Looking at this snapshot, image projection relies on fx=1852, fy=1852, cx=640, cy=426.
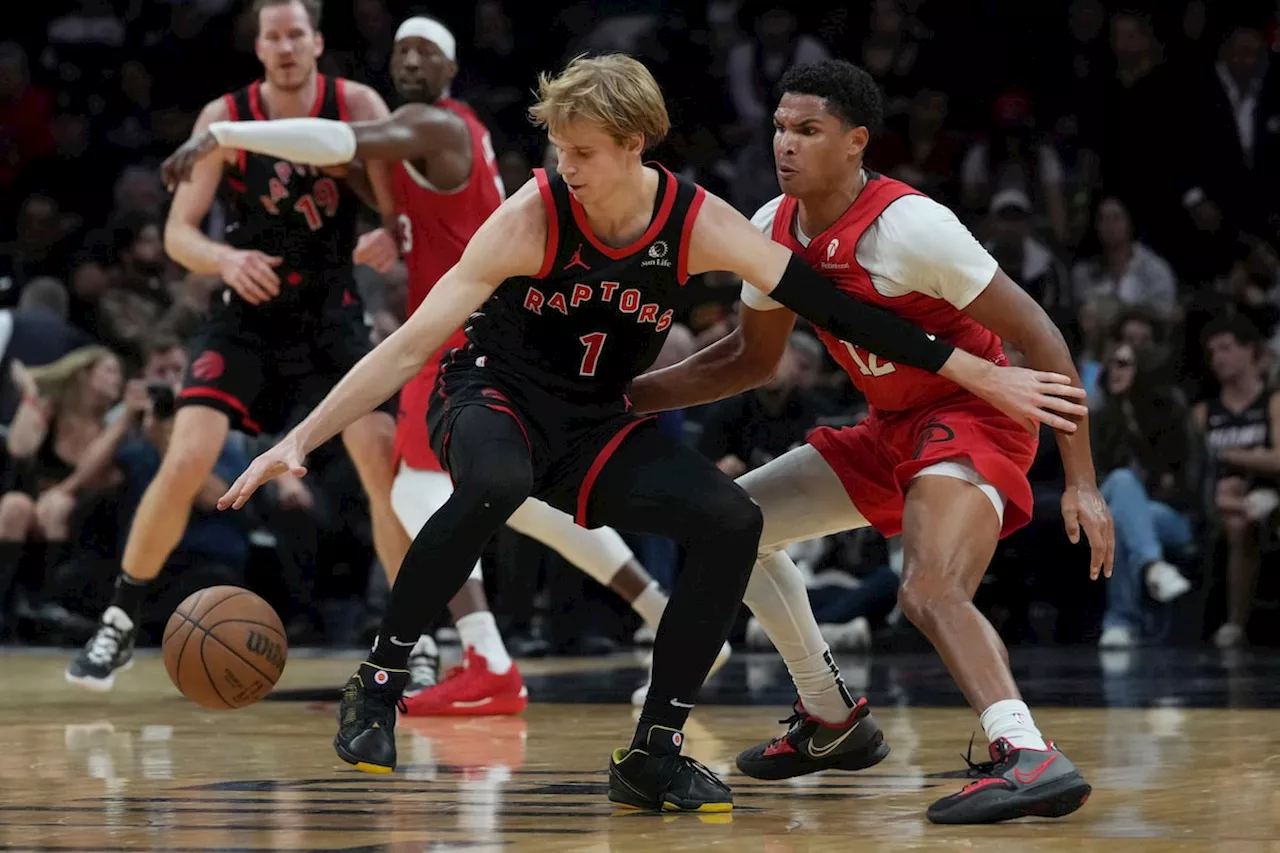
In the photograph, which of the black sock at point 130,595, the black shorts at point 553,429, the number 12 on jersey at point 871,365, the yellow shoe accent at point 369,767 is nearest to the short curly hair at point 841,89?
the number 12 on jersey at point 871,365

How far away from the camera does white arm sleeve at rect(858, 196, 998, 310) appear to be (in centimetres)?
411

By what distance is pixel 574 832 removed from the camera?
3574mm

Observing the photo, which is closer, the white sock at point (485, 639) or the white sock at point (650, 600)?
the white sock at point (485, 639)

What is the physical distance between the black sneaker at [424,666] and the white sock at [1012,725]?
9.75 feet

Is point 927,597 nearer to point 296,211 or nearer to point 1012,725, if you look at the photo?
point 1012,725

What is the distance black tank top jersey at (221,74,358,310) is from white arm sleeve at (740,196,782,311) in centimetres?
240

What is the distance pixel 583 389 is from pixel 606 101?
27.0 inches

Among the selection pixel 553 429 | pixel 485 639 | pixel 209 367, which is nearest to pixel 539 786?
pixel 553 429

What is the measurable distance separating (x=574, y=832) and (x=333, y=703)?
306 centimetres

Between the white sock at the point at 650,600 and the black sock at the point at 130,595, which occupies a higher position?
the black sock at the point at 130,595

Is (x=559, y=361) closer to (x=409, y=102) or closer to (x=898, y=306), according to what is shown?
(x=898, y=306)

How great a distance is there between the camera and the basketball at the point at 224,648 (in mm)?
4957

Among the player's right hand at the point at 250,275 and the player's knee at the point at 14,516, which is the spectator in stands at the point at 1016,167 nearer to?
the player's knee at the point at 14,516

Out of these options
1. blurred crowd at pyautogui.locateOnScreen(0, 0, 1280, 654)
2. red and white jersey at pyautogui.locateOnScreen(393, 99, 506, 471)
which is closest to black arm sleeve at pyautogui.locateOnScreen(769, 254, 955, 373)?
red and white jersey at pyautogui.locateOnScreen(393, 99, 506, 471)
